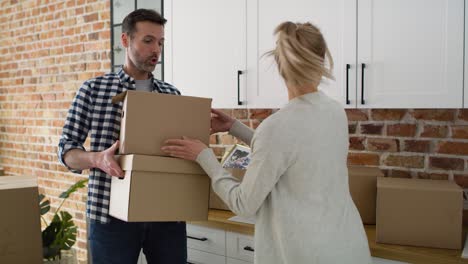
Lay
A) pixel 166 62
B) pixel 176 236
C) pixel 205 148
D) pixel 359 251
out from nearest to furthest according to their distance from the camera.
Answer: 1. pixel 359 251
2. pixel 205 148
3. pixel 176 236
4. pixel 166 62

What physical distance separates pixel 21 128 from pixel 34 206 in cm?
256

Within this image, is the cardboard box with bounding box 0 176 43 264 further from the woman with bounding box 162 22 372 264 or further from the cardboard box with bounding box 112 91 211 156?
the woman with bounding box 162 22 372 264

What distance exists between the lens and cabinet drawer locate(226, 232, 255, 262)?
2131 mm

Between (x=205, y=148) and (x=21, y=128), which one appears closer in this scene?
(x=205, y=148)

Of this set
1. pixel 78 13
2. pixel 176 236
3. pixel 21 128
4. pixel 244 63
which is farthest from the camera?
pixel 21 128

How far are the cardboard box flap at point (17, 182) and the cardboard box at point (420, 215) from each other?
1.52m

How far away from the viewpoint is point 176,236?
74.7 inches

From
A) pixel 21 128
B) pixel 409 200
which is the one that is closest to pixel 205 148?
pixel 409 200

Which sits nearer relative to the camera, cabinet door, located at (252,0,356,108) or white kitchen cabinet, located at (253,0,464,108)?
white kitchen cabinet, located at (253,0,464,108)

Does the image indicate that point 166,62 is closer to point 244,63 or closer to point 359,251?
point 244,63

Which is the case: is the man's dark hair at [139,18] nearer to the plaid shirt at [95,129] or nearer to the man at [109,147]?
the man at [109,147]

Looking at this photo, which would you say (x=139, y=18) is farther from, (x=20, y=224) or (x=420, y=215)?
(x=420, y=215)

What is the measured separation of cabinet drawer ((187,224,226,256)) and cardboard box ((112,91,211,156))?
752 millimetres

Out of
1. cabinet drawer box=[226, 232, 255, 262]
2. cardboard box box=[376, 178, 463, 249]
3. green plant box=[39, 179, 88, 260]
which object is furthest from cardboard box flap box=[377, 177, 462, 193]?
green plant box=[39, 179, 88, 260]
